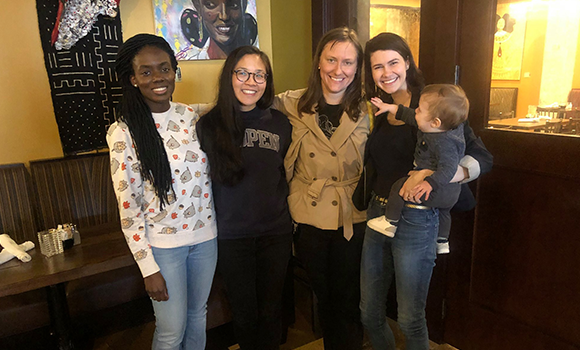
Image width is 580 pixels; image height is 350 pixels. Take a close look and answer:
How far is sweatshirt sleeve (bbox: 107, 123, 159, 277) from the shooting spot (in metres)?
1.35

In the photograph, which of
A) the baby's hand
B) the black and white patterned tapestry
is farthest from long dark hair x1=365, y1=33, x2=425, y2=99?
the black and white patterned tapestry

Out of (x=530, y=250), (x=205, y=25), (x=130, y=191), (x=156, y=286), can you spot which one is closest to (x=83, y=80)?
(x=205, y=25)

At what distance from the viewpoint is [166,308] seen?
1.50 m

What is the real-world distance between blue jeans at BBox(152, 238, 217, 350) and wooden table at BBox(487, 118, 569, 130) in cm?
129

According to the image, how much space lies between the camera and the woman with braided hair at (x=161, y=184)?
4.56 feet

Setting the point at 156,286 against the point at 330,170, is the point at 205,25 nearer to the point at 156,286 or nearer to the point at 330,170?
the point at 330,170

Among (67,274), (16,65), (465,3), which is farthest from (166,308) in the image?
(465,3)

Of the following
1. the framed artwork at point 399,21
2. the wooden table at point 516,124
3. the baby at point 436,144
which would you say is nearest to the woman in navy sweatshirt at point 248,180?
the baby at point 436,144

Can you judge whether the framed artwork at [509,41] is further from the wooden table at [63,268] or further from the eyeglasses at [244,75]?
the wooden table at [63,268]

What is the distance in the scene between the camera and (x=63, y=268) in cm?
162

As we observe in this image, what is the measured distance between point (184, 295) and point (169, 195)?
39cm

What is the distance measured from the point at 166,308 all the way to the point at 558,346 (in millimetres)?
1605

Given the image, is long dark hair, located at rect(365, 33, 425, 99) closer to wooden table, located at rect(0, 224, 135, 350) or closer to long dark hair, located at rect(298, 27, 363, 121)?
long dark hair, located at rect(298, 27, 363, 121)

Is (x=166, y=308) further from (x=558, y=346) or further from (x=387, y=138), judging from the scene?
(x=558, y=346)
